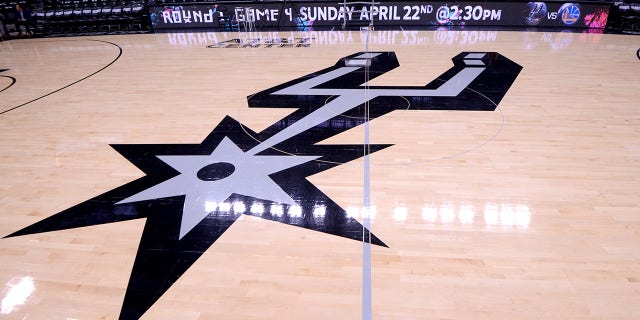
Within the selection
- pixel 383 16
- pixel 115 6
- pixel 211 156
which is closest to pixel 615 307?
pixel 211 156

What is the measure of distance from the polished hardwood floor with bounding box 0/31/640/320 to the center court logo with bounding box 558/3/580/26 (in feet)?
16.6

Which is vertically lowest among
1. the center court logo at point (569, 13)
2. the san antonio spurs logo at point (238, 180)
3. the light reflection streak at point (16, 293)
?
the light reflection streak at point (16, 293)

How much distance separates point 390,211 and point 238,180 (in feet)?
5.14

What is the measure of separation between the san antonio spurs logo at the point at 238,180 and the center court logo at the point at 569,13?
7.33m

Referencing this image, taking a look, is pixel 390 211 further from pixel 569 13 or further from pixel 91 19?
pixel 91 19

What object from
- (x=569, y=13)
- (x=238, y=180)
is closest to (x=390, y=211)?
(x=238, y=180)

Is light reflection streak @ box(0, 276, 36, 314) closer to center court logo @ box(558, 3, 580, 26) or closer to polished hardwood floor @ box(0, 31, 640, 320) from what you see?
polished hardwood floor @ box(0, 31, 640, 320)

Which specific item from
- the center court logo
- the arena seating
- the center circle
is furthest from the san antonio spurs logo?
the arena seating

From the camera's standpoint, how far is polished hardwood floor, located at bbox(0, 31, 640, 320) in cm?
222

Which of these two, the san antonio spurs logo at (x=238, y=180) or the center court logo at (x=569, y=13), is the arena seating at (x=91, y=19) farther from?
the center court logo at (x=569, y=13)

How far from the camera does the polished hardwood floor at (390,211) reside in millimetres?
2223

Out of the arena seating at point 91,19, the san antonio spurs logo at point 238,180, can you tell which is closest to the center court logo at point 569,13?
the san antonio spurs logo at point 238,180

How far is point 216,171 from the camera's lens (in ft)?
12.1

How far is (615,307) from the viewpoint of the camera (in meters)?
2.09
